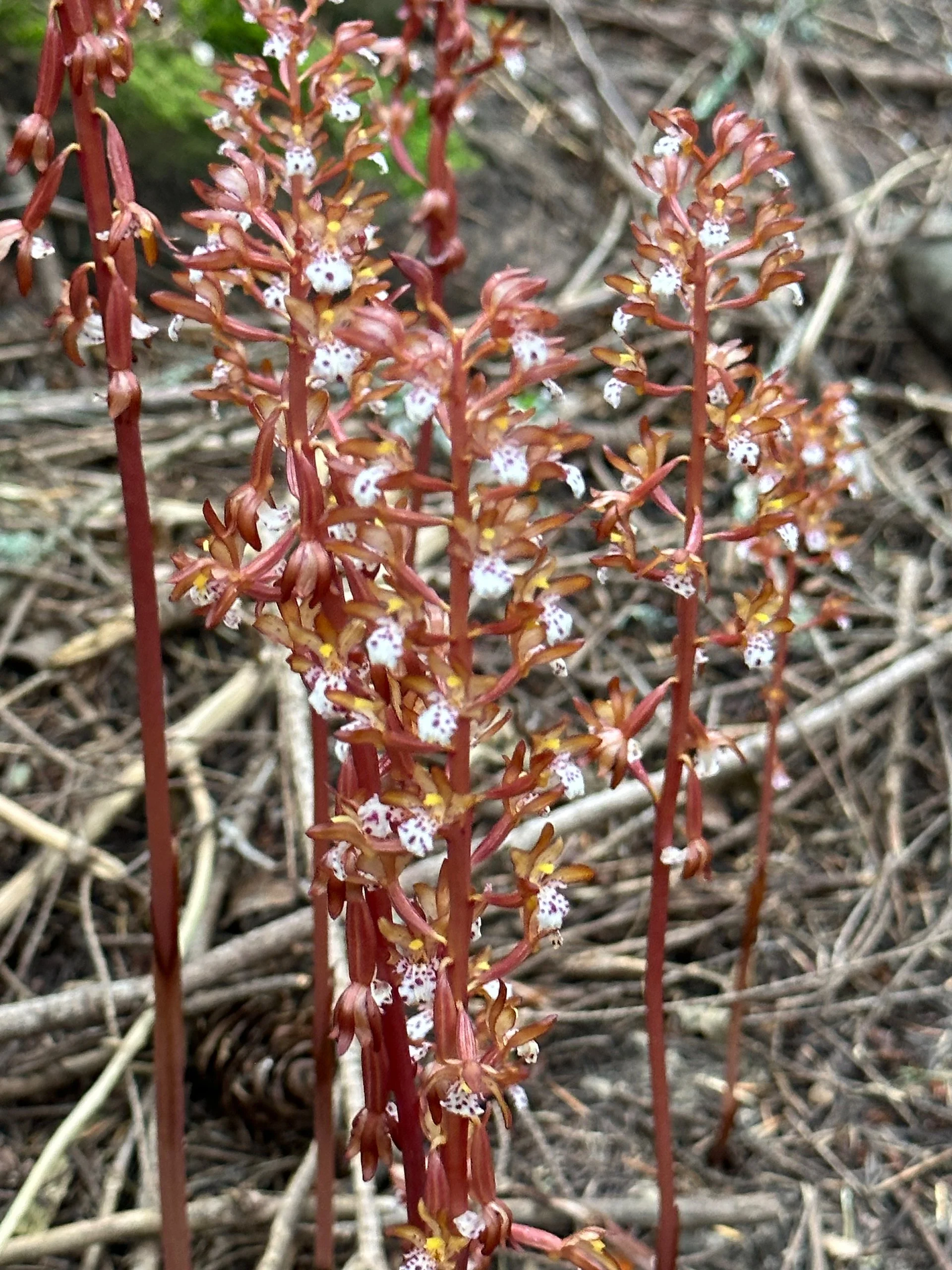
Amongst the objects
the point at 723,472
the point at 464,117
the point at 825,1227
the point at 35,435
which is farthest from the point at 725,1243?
the point at 35,435

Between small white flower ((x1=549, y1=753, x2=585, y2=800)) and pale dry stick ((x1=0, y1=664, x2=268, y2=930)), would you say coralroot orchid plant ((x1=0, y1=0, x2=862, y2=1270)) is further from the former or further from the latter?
pale dry stick ((x1=0, y1=664, x2=268, y2=930))

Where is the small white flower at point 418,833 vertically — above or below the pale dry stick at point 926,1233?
above

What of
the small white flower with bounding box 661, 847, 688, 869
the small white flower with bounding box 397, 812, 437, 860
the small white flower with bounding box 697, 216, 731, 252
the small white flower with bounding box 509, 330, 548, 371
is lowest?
the small white flower with bounding box 397, 812, 437, 860

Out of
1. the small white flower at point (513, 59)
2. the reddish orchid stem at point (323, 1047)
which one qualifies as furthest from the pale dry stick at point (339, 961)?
the small white flower at point (513, 59)

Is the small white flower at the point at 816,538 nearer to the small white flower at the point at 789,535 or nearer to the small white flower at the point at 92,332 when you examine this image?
the small white flower at the point at 789,535

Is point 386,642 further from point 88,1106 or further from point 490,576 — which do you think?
point 88,1106

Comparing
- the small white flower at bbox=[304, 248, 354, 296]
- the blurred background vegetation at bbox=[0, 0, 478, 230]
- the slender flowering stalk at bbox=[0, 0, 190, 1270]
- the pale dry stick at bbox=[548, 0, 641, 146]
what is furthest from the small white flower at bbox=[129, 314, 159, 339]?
the pale dry stick at bbox=[548, 0, 641, 146]
